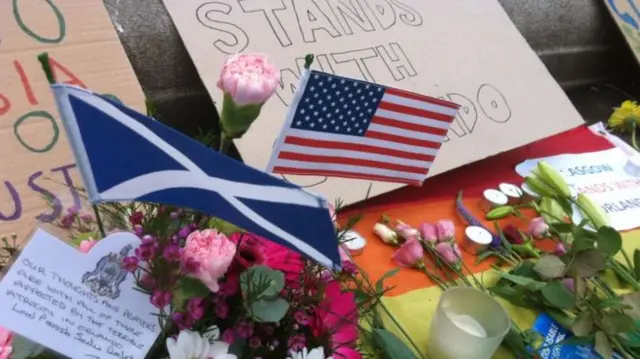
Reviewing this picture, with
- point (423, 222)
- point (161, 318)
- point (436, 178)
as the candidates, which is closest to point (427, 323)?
point (423, 222)

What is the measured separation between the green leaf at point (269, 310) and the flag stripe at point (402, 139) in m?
0.21

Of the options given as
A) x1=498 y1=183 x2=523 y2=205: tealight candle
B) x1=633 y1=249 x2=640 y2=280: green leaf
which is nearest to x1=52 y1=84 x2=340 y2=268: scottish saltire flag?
x1=633 y1=249 x2=640 y2=280: green leaf

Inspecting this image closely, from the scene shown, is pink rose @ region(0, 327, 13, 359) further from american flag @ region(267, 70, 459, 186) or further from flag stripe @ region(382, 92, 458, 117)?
flag stripe @ region(382, 92, 458, 117)

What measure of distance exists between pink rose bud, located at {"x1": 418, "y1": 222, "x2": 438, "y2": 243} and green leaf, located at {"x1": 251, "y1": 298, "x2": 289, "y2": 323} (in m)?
0.47

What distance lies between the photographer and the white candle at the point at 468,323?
0.70 meters

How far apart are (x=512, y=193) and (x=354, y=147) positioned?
53 centimetres

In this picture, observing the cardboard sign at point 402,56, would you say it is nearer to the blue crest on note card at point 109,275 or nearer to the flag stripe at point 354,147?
the flag stripe at point 354,147

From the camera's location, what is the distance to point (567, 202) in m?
0.96

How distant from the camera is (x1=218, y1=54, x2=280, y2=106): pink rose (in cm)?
41

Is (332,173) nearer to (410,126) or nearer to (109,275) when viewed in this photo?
(410,126)

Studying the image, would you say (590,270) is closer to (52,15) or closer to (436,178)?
(436,178)

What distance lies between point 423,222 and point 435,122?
12.3 inches

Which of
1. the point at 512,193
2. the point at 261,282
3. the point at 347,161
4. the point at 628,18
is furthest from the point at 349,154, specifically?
the point at 628,18

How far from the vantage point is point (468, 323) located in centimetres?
71
